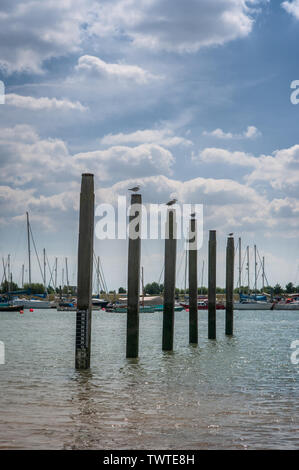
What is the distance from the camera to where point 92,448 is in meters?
8.21

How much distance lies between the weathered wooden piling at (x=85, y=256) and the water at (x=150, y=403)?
146 cm

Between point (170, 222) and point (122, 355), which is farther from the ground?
point (170, 222)

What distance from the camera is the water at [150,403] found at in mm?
8805

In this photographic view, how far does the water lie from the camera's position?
28.9 ft

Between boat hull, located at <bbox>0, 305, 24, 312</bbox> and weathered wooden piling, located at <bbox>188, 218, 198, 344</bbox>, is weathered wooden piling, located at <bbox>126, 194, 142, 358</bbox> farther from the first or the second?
boat hull, located at <bbox>0, 305, 24, 312</bbox>

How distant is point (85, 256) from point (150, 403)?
4061 mm

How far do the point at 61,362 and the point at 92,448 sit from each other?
12.6 meters

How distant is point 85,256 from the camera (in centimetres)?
1477

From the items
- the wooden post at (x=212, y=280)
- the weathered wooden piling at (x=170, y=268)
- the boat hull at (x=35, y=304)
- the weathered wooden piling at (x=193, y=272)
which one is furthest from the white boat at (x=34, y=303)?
the weathered wooden piling at (x=170, y=268)

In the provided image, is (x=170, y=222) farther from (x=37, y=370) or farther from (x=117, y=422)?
(x=117, y=422)

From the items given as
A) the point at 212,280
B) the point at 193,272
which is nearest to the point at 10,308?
the point at 212,280

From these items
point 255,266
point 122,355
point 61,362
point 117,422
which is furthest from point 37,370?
point 255,266

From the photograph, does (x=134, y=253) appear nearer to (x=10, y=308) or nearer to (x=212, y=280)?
(x=212, y=280)

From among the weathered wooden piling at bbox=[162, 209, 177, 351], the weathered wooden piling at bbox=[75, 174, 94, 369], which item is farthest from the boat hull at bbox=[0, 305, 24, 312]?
the weathered wooden piling at bbox=[75, 174, 94, 369]
